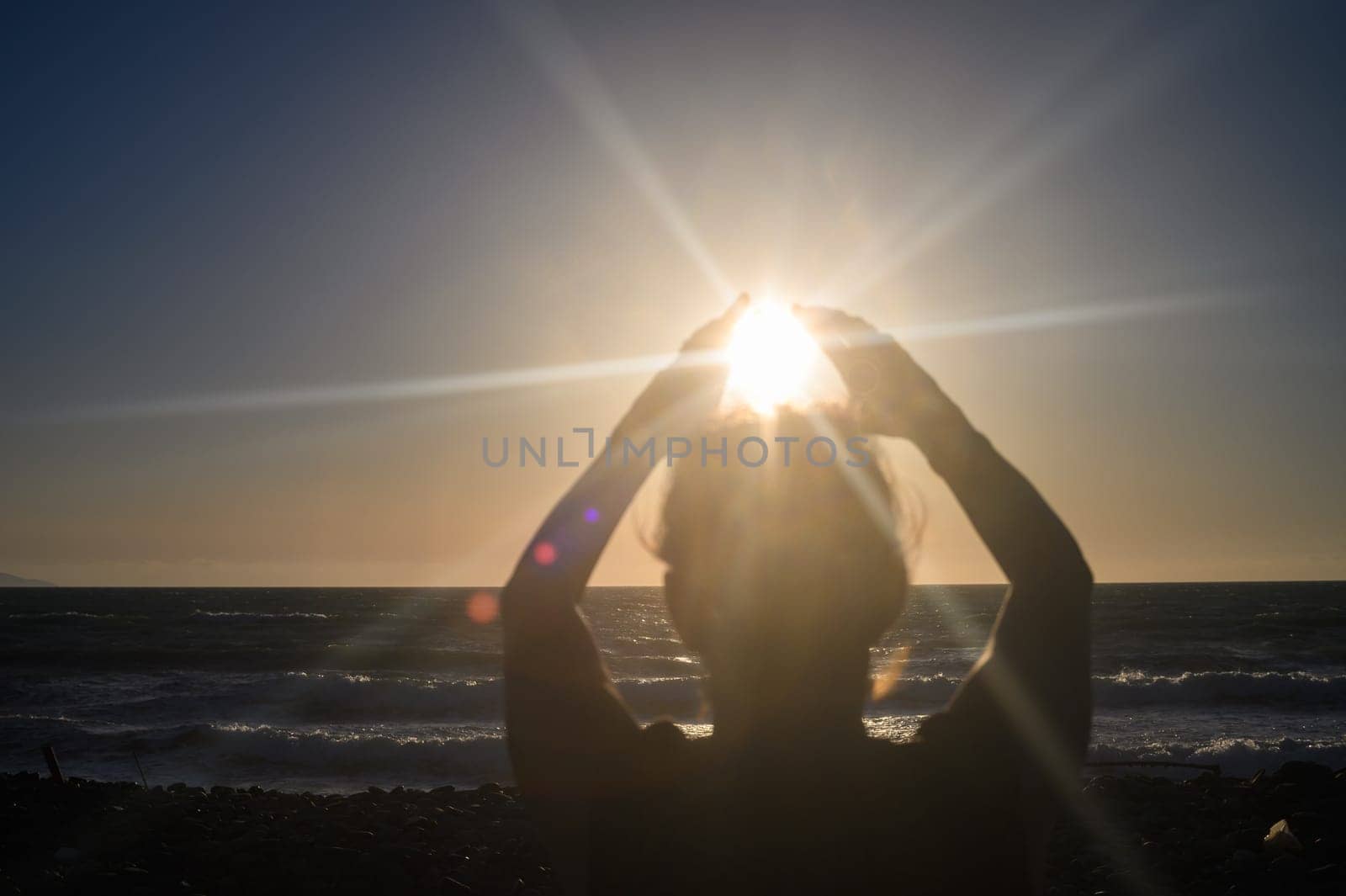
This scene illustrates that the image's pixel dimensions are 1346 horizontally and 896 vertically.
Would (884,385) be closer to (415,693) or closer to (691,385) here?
(691,385)

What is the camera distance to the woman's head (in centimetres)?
115

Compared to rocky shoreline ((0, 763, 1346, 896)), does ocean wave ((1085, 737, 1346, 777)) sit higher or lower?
lower

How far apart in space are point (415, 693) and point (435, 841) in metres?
14.7

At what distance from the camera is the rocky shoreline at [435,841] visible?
779 cm

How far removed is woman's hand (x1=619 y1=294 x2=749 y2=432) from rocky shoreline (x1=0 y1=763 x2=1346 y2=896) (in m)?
7.16

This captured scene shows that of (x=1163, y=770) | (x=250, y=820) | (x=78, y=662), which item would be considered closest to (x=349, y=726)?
(x=250, y=820)

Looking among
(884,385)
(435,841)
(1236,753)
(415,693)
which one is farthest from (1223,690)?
(884,385)

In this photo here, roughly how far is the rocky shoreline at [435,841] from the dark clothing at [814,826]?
7056mm

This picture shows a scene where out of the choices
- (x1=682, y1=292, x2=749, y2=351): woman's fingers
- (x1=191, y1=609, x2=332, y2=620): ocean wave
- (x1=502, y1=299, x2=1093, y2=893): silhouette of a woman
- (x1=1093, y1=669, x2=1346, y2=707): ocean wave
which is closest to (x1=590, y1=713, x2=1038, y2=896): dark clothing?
(x1=502, y1=299, x2=1093, y2=893): silhouette of a woman

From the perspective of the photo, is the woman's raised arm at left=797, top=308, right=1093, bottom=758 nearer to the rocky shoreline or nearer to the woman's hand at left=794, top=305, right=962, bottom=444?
the woman's hand at left=794, top=305, right=962, bottom=444

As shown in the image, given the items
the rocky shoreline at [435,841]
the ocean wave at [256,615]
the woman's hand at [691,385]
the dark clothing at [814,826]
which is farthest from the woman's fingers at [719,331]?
the ocean wave at [256,615]

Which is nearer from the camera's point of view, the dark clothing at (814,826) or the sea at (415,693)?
the dark clothing at (814,826)

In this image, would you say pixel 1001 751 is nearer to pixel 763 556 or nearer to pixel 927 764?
pixel 927 764

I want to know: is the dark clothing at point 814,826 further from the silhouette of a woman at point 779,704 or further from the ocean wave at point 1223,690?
the ocean wave at point 1223,690
